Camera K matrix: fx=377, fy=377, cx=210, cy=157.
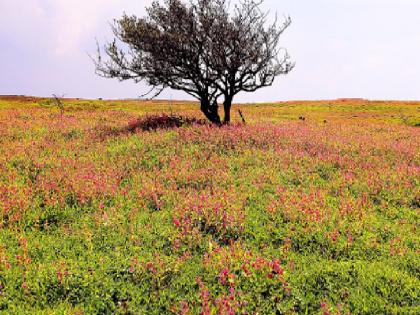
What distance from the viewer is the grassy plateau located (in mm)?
6078

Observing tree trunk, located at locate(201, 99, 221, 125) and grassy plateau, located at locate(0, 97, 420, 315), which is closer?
grassy plateau, located at locate(0, 97, 420, 315)

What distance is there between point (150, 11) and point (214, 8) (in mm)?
4156

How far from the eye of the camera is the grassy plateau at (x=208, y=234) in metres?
6.08

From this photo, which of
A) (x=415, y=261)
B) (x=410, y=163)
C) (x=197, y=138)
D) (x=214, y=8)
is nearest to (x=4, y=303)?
(x=415, y=261)

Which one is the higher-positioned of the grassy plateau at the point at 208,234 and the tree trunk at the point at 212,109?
the tree trunk at the point at 212,109

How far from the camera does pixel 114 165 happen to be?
42.0 feet

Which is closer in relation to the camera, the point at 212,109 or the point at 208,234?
the point at 208,234

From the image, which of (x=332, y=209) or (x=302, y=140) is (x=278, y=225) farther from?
(x=302, y=140)

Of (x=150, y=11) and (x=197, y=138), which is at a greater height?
(x=150, y=11)

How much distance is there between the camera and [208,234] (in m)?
8.00

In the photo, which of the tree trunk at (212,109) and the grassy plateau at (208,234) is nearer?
the grassy plateau at (208,234)

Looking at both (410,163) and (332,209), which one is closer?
(332,209)

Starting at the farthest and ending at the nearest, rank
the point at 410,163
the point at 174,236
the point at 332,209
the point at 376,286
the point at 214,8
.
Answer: the point at 214,8, the point at 410,163, the point at 332,209, the point at 174,236, the point at 376,286

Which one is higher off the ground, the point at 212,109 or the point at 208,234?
the point at 212,109
